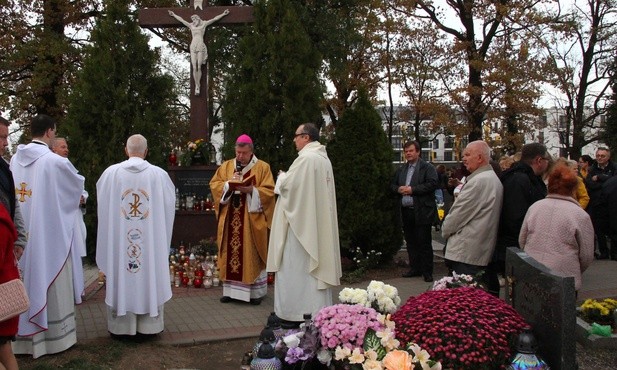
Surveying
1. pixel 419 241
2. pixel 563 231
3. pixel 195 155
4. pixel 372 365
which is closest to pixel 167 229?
pixel 372 365

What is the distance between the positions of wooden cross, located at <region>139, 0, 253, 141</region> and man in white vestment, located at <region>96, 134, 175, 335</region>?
528 centimetres

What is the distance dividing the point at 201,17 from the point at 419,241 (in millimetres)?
5988

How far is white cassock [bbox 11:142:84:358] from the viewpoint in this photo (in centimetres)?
500

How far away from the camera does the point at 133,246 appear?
5.51 m

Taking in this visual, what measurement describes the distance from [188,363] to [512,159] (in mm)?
5039

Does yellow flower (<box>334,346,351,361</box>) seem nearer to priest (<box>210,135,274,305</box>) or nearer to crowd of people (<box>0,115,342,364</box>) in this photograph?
crowd of people (<box>0,115,342,364</box>)

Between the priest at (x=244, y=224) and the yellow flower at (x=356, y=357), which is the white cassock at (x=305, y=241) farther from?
the yellow flower at (x=356, y=357)

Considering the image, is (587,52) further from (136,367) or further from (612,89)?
(136,367)

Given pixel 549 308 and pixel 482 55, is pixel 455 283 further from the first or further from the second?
pixel 482 55

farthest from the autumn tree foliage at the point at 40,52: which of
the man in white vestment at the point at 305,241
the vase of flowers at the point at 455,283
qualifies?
the vase of flowers at the point at 455,283

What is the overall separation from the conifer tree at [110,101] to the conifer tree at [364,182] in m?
3.53

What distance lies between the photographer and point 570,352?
324cm

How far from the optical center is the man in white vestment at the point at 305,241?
5602 millimetres

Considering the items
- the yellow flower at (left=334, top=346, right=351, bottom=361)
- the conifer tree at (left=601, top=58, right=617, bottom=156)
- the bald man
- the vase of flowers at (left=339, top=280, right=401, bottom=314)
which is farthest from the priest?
the conifer tree at (left=601, top=58, right=617, bottom=156)
